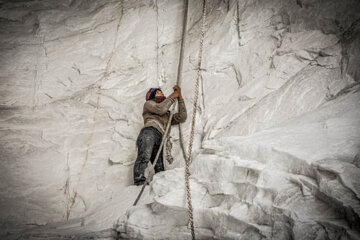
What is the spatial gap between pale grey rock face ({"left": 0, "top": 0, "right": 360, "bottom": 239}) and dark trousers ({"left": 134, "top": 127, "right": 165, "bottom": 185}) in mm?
217

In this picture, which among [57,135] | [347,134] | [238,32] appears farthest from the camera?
[57,135]

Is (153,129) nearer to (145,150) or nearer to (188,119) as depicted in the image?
(145,150)

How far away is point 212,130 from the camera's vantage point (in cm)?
312

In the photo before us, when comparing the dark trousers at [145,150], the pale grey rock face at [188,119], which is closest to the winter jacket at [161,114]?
the dark trousers at [145,150]

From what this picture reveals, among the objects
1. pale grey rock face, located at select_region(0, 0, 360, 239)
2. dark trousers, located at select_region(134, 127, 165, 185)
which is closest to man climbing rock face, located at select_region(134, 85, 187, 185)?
dark trousers, located at select_region(134, 127, 165, 185)

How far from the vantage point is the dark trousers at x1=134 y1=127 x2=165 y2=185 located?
3457mm

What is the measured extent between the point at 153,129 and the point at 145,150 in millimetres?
372

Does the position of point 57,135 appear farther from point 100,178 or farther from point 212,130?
point 212,130

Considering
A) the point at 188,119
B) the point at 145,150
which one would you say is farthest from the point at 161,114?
the point at 145,150

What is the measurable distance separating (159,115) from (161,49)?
1.65 meters

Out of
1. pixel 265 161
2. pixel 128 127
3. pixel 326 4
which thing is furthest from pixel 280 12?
pixel 128 127

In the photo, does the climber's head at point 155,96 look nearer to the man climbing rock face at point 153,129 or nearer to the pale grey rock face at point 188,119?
the man climbing rock face at point 153,129

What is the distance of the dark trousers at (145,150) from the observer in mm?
3457

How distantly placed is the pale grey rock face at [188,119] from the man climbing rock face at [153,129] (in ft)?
0.80
